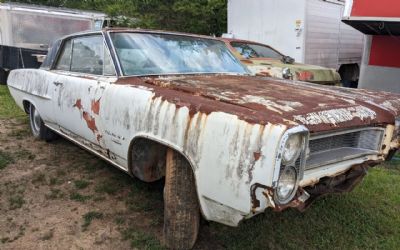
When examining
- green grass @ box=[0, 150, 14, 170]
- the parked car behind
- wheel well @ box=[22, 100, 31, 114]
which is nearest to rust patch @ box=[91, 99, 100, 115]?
green grass @ box=[0, 150, 14, 170]

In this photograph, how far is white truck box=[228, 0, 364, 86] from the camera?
997 cm

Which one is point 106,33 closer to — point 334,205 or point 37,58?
point 334,205

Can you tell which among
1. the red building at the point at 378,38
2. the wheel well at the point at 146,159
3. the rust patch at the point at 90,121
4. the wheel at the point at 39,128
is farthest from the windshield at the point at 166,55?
the red building at the point at 378,38

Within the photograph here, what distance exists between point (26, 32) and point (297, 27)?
21.0 ft

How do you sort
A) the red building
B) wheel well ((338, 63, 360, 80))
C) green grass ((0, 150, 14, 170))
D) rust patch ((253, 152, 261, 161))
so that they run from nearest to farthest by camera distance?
rust patch ((253, 152, 261, 161)), green grass ((0, 150, 14, 170)), the red building, wheel well ((338, 63, 360, 80))

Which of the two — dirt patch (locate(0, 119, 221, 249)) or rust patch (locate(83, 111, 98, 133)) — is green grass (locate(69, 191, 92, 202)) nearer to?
dirt patch (locate(0, 119, 221, 249))

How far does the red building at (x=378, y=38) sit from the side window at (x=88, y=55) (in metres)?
4.68

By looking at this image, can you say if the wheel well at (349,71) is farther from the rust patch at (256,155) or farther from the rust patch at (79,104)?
the rust patch at (256,155)

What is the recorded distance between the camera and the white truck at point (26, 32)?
31.5 feet

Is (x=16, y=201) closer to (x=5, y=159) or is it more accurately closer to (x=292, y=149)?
(x=5, y=159)

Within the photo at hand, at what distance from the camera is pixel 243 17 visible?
11.0 m

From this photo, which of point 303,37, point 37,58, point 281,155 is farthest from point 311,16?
point 281,155

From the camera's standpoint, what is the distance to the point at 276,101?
2846 millimetres

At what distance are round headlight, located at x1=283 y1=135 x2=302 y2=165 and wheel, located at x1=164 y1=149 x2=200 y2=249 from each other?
29.6 inches
